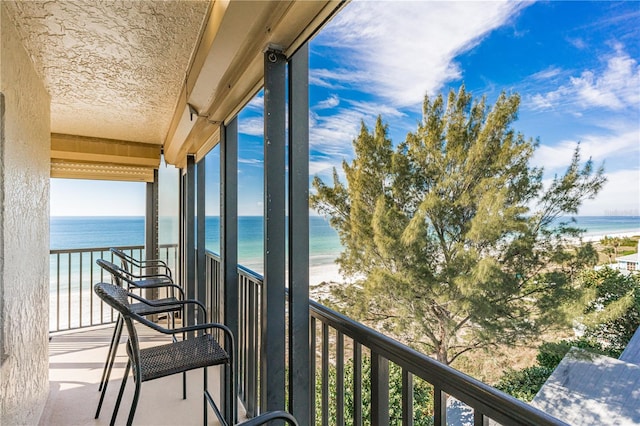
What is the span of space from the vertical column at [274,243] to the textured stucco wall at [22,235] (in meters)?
1.02

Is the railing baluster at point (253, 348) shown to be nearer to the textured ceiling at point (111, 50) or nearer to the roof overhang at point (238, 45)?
the roof overhang at point (238, 45)

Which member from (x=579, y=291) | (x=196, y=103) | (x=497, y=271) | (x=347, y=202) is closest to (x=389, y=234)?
(x=347, y=202)

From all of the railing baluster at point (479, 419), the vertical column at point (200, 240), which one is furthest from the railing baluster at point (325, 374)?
the vertical column at point (200, 240)

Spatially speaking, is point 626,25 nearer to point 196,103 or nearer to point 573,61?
point 573,61

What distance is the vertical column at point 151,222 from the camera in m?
4.38

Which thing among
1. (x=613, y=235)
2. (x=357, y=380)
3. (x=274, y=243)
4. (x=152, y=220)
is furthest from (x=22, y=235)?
(x=613, y=235)

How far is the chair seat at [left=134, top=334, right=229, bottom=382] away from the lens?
4.66 ft

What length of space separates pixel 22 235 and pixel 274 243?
126 cm

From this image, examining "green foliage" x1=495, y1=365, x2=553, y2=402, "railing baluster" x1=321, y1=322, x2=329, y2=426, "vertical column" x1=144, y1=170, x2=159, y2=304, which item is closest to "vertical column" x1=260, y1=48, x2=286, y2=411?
"railing baluster" x1=321, y1=322, x2=329, y2=426

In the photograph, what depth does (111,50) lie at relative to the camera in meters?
1.78

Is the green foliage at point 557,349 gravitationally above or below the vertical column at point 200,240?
below

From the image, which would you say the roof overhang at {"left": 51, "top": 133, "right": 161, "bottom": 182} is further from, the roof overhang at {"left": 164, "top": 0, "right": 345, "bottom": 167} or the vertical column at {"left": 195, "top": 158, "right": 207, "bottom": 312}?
the roof overhang at {"left": 164, "top": 0, "right": 345, "bottom": 167}

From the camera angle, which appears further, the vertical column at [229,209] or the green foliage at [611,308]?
the green foliage at [611,308]

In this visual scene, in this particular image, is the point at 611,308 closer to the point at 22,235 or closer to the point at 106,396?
the point at 106,396
